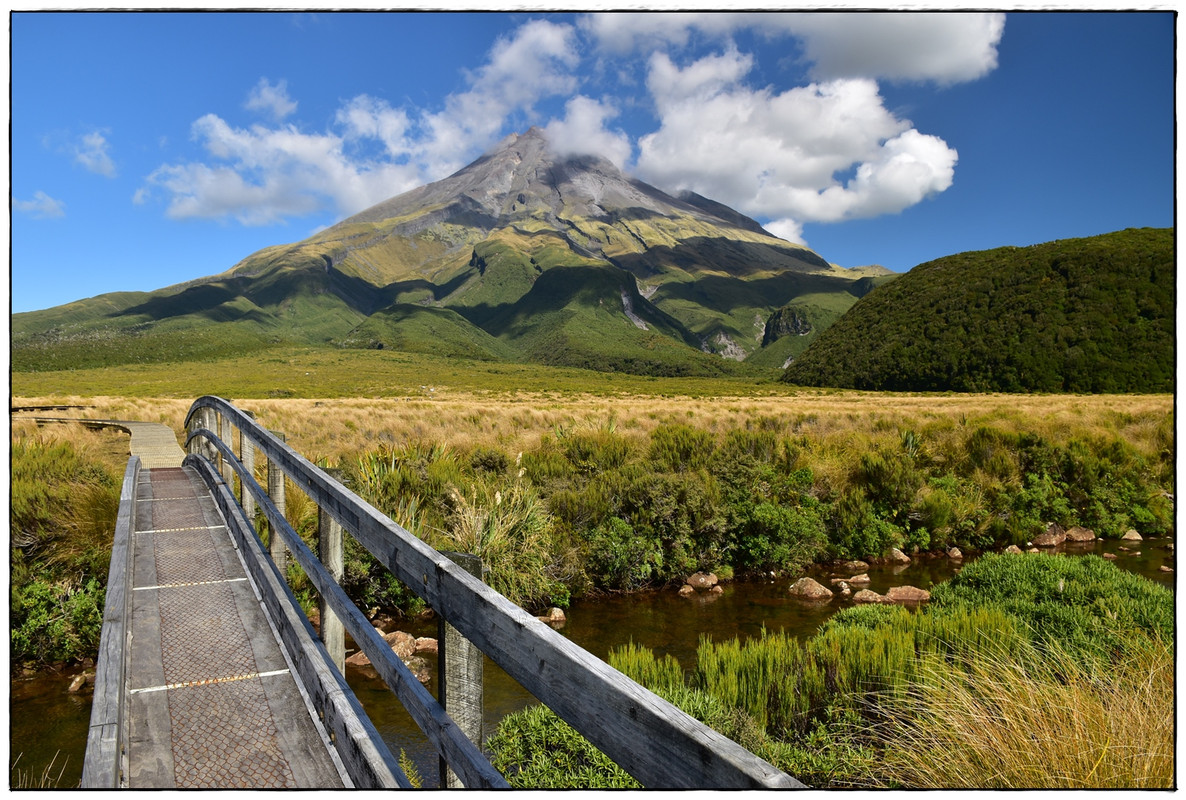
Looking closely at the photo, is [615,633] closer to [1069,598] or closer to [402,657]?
[402,657]

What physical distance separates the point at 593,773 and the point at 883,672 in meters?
2.39

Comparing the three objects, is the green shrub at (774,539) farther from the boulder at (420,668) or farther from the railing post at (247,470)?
the railing post at (247,470)

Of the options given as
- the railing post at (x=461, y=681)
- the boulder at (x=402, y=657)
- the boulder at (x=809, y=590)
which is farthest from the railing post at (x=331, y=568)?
the boulder at (x=809, y=590)

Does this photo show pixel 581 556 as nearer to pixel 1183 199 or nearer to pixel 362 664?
pixel 362 664

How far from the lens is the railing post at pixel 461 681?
76.7 inches

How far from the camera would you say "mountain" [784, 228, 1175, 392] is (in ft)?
212

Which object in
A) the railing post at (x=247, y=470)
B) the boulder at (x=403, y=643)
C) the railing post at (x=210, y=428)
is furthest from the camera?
the railing post at (x=210, y=428)

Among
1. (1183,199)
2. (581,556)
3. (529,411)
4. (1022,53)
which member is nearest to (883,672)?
(1183,199)

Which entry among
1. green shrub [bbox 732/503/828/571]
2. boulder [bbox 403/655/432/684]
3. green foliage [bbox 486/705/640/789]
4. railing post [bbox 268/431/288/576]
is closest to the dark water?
boulder [bbox 403/655/432/684]

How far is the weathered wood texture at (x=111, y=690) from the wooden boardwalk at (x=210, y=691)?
159 mm

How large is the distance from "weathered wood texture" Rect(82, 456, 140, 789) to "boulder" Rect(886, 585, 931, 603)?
916 cm

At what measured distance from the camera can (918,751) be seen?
382cm

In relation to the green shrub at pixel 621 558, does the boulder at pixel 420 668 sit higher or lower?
lower

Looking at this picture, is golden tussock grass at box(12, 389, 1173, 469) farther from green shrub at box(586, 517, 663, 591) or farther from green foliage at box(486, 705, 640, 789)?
green foliage at box(486, 705, 640, 789)
